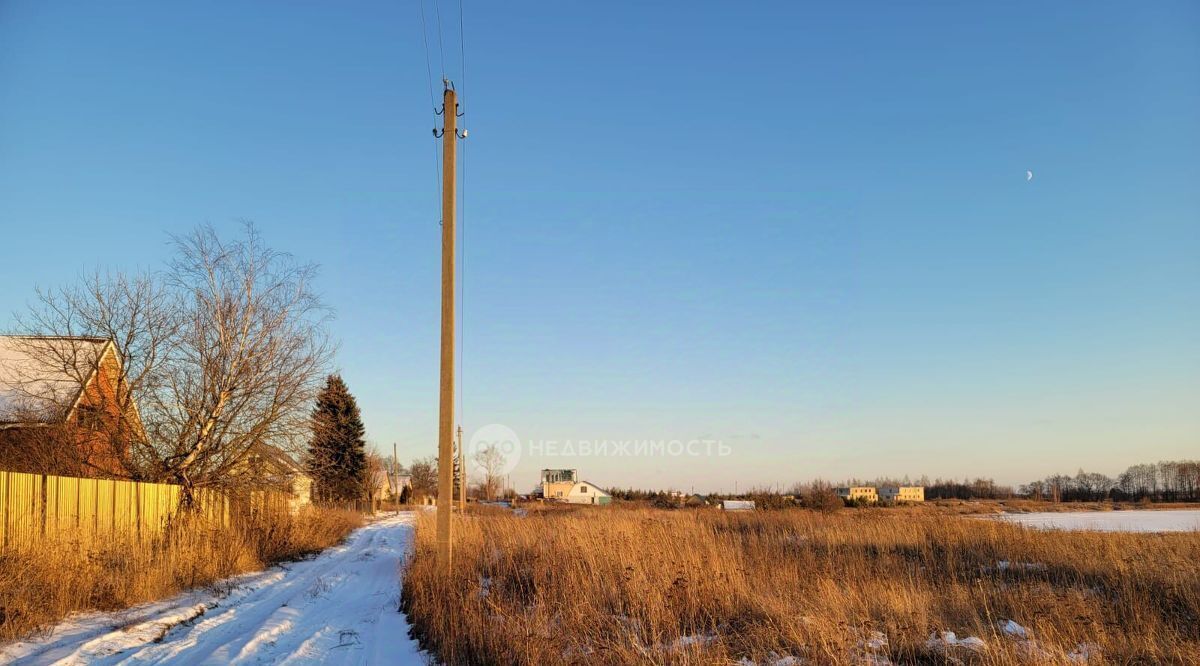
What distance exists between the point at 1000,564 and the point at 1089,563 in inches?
50.3

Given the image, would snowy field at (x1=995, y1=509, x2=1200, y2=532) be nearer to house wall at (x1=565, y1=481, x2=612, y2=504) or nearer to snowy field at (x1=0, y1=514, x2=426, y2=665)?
snowy field at (x1=0, y1=514, x2=426, y2=665)

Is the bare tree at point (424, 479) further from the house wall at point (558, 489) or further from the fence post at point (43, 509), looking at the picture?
the fence post at point (43, 509)

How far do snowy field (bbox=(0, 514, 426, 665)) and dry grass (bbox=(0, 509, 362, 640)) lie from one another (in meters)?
0.32

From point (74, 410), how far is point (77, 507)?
6.45 metres

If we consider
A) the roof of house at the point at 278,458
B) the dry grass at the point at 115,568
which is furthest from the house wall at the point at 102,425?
the roof of house at the point at 278,458

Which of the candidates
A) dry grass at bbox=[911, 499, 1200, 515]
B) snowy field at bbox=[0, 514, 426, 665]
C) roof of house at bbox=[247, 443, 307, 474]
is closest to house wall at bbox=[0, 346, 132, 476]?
roof of house at bbox=[247, 443, 307, 474]

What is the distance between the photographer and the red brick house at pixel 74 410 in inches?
664

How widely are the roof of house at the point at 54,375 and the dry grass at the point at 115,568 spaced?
4.51 metres

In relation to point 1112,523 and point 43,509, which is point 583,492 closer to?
point 1112,523

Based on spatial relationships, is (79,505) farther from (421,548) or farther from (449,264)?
(449,264)

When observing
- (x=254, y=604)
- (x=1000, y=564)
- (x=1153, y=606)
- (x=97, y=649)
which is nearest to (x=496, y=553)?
(x=254, y=604)

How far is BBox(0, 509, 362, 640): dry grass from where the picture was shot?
30.1ft

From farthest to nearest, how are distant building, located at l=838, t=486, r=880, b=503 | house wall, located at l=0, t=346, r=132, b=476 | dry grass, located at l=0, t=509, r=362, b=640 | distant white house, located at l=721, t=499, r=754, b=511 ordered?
distant building, located at l=838, t=486, r=880, b=503 < distant white house, located at l=721, t=499, r=754, b=511 < house wall, located at l=0, t=346, r=132, b=476 < dry grass, located at l=0, t=509, r=362, b=640

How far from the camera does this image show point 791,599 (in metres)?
8.17
